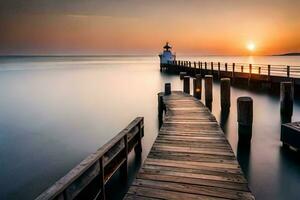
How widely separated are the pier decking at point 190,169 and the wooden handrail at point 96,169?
756 millimetres

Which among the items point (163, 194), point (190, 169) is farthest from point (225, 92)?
point (163, 194)

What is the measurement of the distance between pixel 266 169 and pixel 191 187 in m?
3.98

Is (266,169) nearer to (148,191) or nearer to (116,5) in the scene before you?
(148,191)

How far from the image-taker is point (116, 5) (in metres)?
20.8

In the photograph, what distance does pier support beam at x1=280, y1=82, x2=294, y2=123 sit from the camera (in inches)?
383

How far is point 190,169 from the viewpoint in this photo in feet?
13.9

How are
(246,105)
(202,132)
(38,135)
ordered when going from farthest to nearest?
(38,135)
(246,105)
(202,132)

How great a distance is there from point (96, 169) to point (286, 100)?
8.72 m

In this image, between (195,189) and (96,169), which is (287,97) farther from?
(96,169)

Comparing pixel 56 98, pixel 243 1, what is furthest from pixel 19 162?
pixel 243 1

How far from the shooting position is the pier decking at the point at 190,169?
3.48 m

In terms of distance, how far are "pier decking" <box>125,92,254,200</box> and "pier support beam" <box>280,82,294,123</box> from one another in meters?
4.59

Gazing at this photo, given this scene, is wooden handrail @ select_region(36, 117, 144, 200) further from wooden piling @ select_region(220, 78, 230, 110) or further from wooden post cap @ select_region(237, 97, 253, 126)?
wooden piling @ select_region(220, 78, 230, 110)

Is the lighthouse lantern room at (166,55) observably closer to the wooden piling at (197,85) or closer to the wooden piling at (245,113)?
the wooden piling at (197,85)
